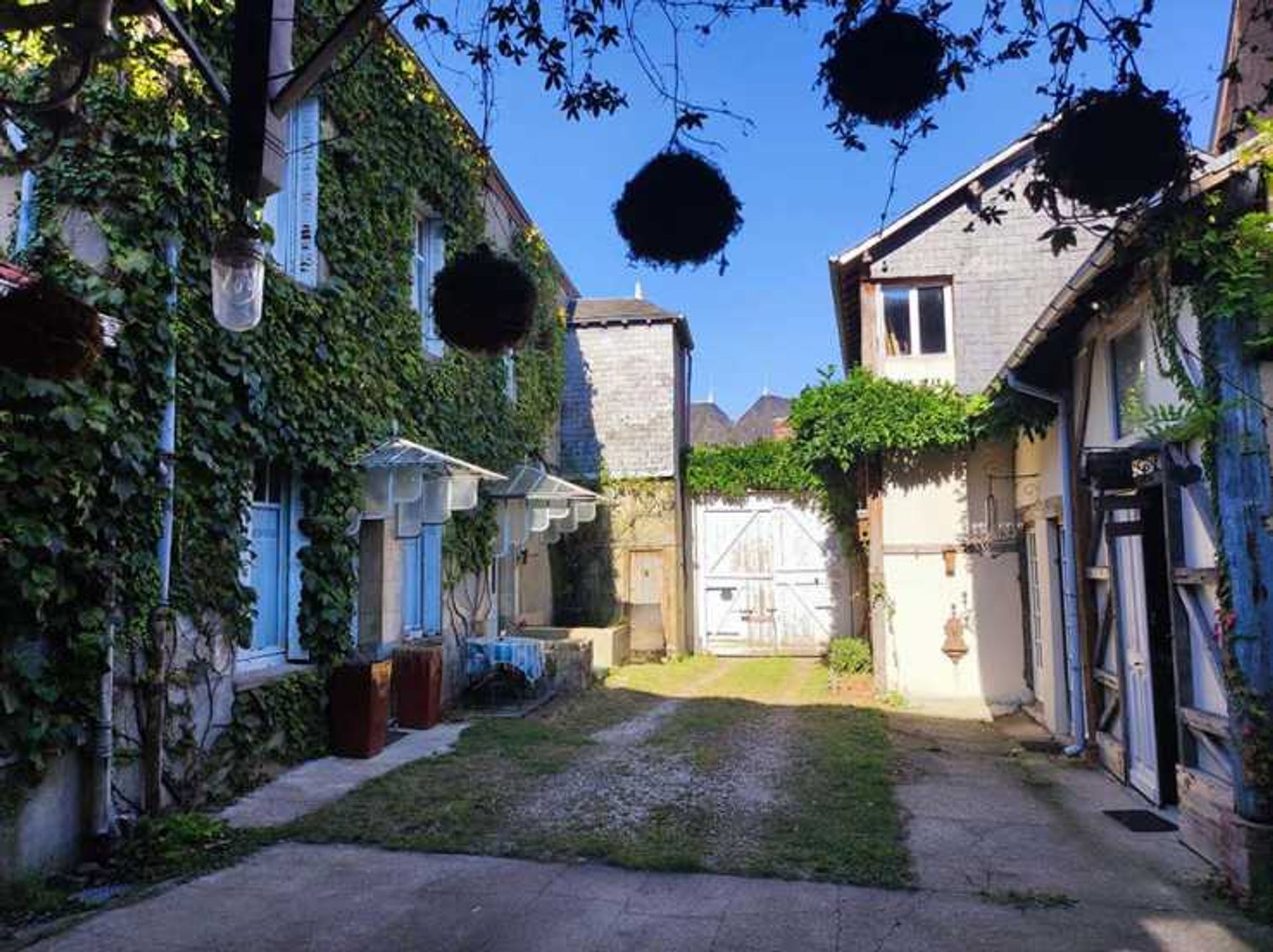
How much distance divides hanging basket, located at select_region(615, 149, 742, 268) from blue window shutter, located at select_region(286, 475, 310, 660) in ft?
16.9

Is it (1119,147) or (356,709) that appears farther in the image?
(356,709)

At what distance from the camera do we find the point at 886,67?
8.90ft

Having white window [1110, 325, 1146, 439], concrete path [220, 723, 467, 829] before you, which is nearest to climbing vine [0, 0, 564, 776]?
concrete path [220, 723, 467, 829]

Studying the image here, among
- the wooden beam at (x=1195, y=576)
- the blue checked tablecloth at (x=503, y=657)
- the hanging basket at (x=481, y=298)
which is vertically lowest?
the blue checked tablecloth at (x=503, y=657)

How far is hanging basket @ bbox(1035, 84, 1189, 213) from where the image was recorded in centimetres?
255

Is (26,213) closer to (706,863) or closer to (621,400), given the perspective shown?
(706,863)

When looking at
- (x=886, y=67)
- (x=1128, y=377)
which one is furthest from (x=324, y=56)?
(x=1128, y=377)

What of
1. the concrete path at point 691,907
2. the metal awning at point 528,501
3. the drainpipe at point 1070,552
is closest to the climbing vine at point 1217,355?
Result: the concrete path at point 691,907

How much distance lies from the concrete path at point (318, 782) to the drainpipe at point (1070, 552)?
5.59 m

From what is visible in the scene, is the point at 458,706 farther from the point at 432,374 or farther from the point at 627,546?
the point at 627,546

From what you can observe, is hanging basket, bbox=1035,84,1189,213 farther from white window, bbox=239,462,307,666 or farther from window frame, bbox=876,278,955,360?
window frame, bbox=876,278,955,360

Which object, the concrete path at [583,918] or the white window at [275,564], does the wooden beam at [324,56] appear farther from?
the white window at [275,564]

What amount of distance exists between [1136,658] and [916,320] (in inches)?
222

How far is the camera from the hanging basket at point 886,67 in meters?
2.70
